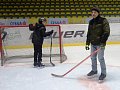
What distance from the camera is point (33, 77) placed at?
6.00 meters

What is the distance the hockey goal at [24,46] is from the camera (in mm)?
7750

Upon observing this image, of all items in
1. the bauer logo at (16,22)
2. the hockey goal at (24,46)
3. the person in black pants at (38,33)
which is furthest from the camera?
the bauer logo at (16,22)

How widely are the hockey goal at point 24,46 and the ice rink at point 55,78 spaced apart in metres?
0.39

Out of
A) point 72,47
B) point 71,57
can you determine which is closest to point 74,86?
point 71,57

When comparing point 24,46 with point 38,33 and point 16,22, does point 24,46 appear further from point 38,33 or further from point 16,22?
point 16,22

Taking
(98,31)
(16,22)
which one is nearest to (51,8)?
(16,22)

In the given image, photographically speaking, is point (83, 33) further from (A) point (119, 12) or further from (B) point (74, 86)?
(B) point (74, 86)

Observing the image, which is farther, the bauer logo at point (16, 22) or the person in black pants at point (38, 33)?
the bauer logo at point (16, 22)

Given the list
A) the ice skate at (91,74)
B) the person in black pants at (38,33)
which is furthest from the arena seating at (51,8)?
the ice skate at (91,74)

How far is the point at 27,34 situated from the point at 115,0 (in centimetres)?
778

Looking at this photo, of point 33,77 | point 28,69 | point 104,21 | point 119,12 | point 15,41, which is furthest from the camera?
point 119,12

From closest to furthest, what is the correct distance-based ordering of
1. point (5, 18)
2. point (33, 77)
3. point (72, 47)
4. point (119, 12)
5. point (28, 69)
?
point (33, 77) → point (28, 69) → point (72, 47) → point (5, 18) → point (119, 12)

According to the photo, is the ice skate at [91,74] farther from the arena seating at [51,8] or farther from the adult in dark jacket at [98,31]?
the arena seating at [51,8]

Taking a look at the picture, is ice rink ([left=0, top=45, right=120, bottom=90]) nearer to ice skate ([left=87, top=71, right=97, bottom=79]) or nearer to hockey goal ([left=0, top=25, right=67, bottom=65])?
ice skate ([left=87, top=71, right=97, bottom=79])
